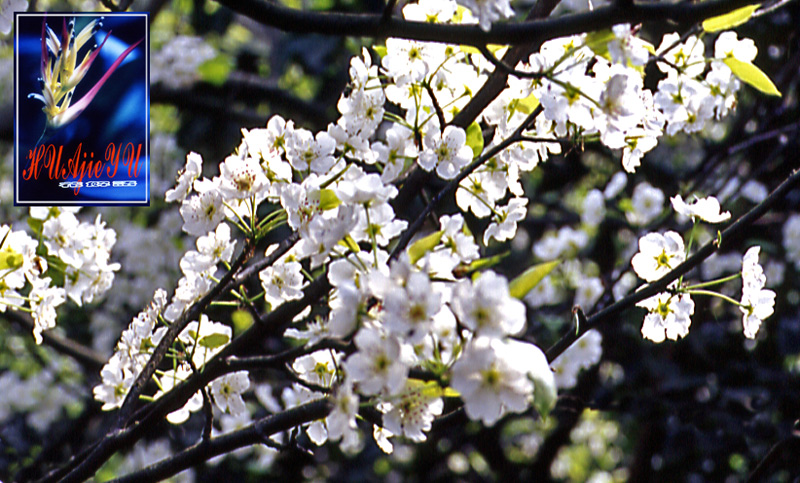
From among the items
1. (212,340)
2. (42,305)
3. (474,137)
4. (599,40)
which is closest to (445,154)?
(474,137)

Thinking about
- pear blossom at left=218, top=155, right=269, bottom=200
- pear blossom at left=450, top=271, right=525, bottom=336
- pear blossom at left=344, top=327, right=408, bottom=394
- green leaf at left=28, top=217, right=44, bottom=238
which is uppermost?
pear blossom at left=450, top=271, right=525, bottom=336

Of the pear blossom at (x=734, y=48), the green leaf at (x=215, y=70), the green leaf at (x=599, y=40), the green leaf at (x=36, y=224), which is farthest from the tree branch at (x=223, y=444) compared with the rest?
the green leaf at (x=215, y=70)

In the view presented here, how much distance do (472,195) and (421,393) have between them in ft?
1.47

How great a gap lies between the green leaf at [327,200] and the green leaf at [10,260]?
1.88 ft

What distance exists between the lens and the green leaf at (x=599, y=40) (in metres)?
0.75

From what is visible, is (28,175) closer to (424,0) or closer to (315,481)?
(424,0)

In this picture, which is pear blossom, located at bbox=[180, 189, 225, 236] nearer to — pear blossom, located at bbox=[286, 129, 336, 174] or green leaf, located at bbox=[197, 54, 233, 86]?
pear blossom, located at bbox=[286, 129, 336, 174]

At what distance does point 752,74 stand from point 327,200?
0.55 m

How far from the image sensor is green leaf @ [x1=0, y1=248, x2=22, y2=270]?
109 centimetres

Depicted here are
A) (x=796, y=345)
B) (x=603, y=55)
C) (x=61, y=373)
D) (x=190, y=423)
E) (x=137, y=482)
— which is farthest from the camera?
(x=61, y=373)

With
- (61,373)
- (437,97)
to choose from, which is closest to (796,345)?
(437,97)

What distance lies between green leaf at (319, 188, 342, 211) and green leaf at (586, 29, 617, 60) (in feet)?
0.99

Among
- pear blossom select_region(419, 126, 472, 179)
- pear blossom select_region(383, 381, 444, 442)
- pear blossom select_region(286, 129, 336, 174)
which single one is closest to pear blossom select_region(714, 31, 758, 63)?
pear blossom select_region(419, 126, 472, 179)

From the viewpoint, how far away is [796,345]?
2643 mm
